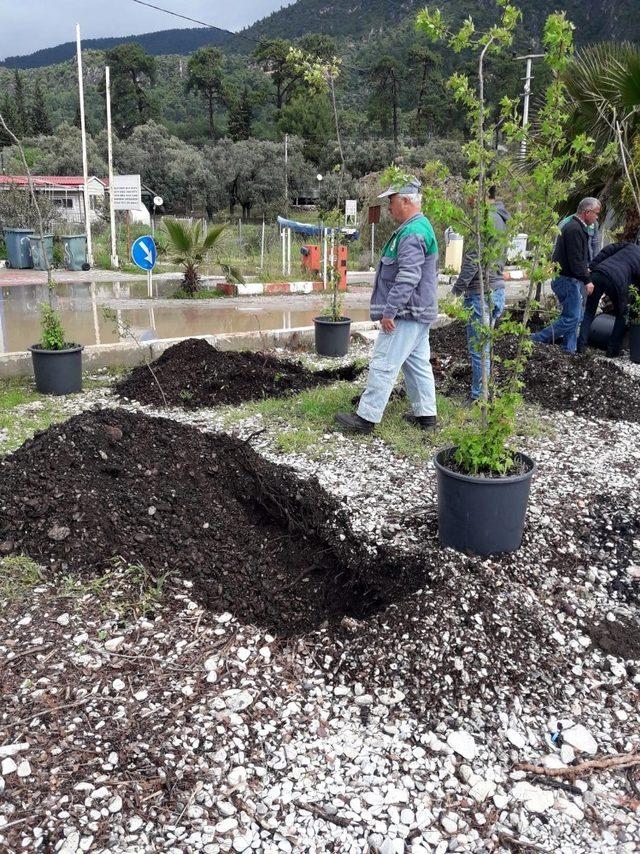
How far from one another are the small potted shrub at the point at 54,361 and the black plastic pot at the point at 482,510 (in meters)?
4.27

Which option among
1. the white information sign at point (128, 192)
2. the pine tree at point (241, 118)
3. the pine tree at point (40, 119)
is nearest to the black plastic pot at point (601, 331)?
the white information sign at point (128, 192)

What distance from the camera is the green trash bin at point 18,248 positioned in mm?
19359

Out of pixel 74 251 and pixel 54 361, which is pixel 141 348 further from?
pixel 74 251

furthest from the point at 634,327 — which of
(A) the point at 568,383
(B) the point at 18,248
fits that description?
(B) the point at 18,248

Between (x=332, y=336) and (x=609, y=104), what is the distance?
4529mm

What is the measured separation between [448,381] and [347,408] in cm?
148

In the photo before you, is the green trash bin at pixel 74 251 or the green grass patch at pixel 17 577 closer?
the green grass patch at pixel 17 577

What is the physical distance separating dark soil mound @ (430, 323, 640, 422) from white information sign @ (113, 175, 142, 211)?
1350 cm

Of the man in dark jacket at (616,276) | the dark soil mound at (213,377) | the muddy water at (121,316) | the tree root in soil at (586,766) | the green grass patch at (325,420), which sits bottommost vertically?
the tree root in soil at (586,766)

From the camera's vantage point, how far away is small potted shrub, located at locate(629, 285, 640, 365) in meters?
7.82

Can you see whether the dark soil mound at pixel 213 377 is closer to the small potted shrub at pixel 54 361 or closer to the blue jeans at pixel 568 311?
the small potted shrub at pixel 54 361

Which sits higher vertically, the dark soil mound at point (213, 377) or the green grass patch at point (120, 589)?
the dark soil mound at point (213, 377)

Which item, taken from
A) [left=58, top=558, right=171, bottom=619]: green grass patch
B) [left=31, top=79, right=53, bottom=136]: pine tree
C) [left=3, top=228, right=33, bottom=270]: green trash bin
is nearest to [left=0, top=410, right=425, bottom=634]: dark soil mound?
[left=58, top=558, right=171, bottom=619]: green grass patch

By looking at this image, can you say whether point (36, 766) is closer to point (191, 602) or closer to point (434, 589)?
point (191, 602)
